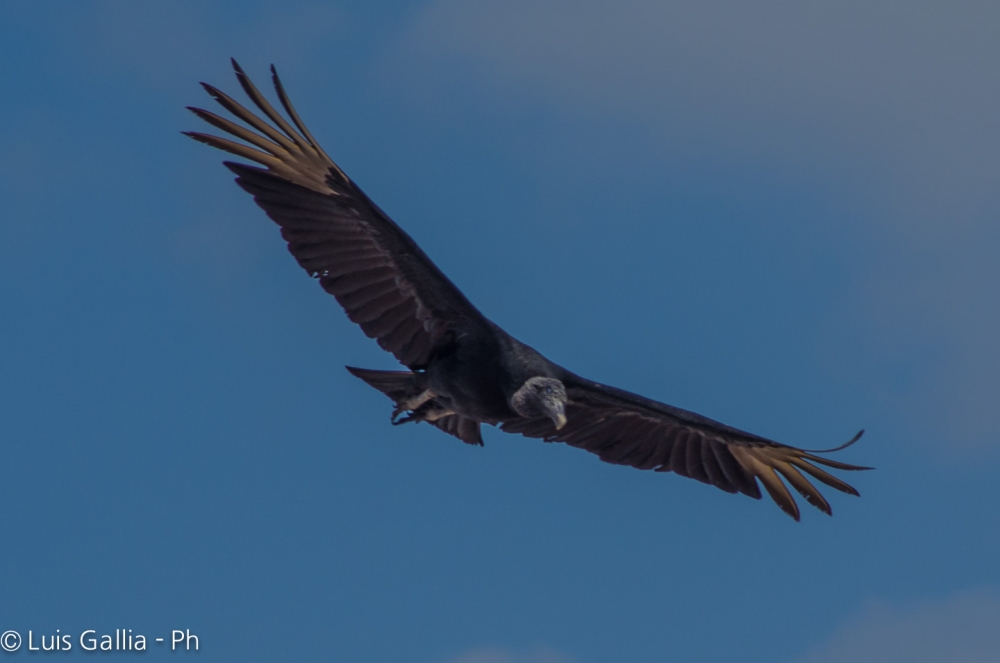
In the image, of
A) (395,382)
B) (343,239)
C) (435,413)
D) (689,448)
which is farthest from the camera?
(689,448)

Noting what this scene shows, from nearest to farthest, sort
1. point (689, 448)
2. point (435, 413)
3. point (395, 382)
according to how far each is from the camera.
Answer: point (395, 382) < point (435, 413) < point (689, 448)

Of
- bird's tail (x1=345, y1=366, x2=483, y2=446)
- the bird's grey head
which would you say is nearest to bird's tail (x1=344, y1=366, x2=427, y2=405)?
bird's tail (x1=345, y1=366, x2=483, y2=446)

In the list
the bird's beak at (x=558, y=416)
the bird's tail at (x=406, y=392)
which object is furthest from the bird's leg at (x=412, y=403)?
the bird's beak at (x=558, y=416)

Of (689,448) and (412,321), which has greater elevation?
(412,321)

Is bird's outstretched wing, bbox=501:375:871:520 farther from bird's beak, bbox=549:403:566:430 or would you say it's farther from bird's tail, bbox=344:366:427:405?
bird's tail, bbox=344:366:427:405

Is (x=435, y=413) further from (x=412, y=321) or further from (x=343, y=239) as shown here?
(x=343, y=239)

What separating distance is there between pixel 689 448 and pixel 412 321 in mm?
2686

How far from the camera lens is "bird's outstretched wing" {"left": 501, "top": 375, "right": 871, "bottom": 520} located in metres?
9.83

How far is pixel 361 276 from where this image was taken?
8.88m

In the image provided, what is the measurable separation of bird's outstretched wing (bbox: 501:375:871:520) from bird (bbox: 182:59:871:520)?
0.06 feet

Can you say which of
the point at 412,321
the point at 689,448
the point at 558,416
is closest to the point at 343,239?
the point at 412,321

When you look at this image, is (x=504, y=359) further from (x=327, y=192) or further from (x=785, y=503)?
(x=785, y=503)

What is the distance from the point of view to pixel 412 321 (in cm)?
906

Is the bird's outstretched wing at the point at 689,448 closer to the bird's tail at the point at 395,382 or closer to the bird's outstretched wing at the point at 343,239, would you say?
the bird's tail at the point at 395,382
